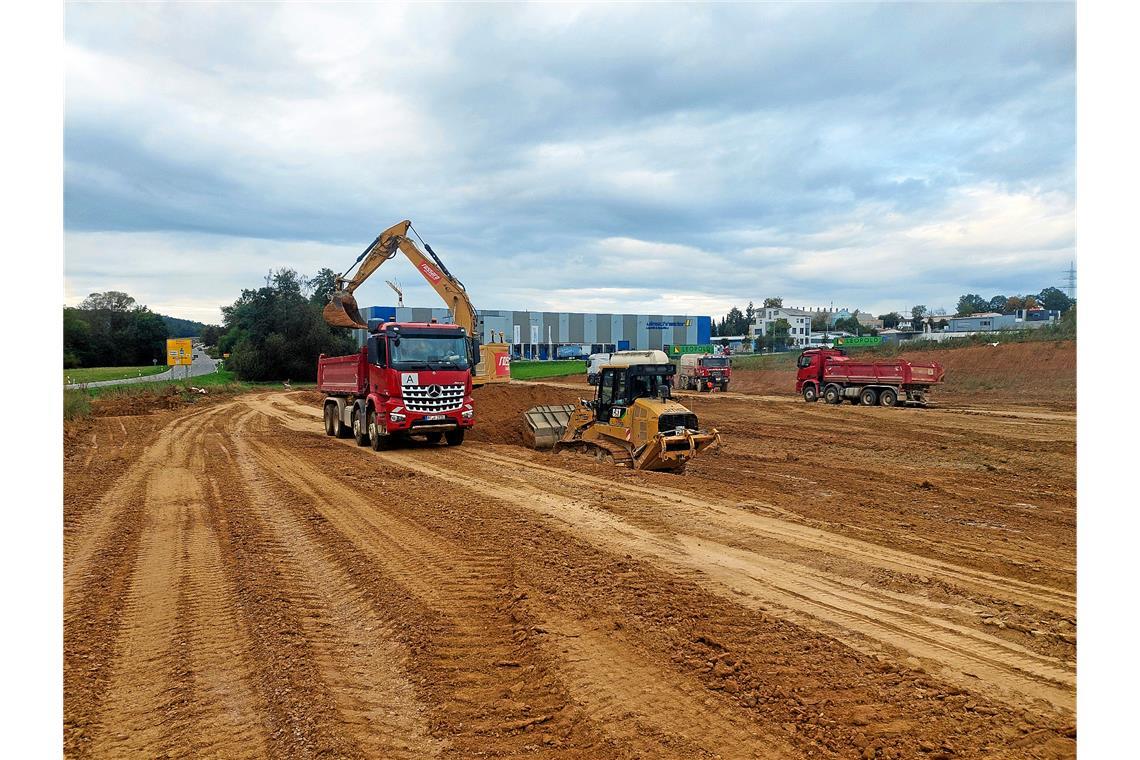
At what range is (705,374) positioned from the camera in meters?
42.7

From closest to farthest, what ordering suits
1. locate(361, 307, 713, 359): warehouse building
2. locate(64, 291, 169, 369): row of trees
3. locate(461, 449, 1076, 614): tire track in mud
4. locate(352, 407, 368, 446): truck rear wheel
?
locate(461, 449, 1076, 614): tire track in mud → locate(352, 407, 368, 446): truck rear wheel → locate(64, 291, 169, 369): row of trees → locate(361, 307, 713, 359): warehouse building

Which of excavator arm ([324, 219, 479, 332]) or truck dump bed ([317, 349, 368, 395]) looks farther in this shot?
excavator arm ([324, 219, 479, 332])

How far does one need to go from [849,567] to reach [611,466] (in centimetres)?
697

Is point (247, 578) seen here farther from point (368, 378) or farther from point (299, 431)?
point (299, 431)

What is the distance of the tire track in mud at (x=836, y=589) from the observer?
4.55 metres

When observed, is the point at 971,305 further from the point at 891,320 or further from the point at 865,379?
the point at 865,379

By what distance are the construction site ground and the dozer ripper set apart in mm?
763

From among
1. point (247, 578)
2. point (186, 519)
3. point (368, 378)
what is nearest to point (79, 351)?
point (368, 378)

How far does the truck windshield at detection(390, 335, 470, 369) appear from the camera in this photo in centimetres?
1569

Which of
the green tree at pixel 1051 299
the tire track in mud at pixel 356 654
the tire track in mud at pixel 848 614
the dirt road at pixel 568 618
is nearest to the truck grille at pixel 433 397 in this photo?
the dirt road at pixel 568 618

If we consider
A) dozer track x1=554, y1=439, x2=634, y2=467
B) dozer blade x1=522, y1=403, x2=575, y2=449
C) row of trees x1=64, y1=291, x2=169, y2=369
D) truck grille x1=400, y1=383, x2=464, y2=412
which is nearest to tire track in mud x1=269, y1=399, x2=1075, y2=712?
dozer track x1=554, y1=439, x2=634, y2=467

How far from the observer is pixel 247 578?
260 inches

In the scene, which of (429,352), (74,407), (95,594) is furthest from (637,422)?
(74,407)

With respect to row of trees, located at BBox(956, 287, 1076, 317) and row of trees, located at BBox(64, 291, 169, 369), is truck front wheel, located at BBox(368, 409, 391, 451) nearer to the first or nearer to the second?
row of trees, located at BBox(64, 291, 169, 369)
